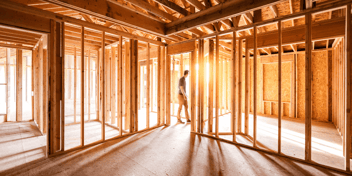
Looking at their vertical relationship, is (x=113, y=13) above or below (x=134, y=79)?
above

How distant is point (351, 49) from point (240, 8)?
1.71 metres

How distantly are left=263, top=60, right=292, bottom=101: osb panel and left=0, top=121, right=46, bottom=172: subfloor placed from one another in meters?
7.57

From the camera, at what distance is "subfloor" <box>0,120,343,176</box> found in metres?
2.11

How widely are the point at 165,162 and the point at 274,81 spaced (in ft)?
20.0

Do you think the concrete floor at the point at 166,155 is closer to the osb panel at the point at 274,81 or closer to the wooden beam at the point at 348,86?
the wooden beam at the point at 348,86

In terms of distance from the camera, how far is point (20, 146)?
2.90m

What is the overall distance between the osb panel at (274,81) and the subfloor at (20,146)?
7.57 meters

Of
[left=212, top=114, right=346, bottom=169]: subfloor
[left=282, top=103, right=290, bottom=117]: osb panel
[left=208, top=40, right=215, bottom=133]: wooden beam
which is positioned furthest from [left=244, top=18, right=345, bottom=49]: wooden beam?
[left=282, top=103, right=290, bottom=117]: osb panel

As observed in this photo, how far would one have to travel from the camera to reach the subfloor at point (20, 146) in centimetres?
236

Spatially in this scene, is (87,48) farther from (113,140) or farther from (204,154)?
(204,154)

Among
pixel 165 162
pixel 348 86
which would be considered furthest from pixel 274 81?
pixel 165 162

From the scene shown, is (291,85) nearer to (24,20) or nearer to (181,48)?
(181,48)

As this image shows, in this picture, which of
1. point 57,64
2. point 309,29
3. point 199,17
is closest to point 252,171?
point 309,29

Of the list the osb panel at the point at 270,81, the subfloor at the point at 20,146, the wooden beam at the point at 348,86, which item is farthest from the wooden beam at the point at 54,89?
the osb panel at the point at 270,81
